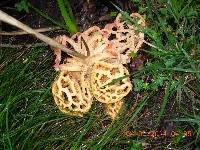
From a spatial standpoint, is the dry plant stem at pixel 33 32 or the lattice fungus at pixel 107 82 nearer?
the dry plant stem at pixel 33 32

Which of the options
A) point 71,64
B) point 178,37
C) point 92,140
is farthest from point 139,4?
point 92,140

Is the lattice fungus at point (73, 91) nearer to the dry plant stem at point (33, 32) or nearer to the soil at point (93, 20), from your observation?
the dry plant stem at point (33, 32)

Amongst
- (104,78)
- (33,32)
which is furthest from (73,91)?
(33,32)

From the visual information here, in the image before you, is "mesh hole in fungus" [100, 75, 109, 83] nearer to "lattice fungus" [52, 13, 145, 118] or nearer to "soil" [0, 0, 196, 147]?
"lattice fungus" [52, 13, 145, 118]

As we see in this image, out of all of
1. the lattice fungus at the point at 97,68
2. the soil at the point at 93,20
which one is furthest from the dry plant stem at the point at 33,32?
the soil at the point at 93,20

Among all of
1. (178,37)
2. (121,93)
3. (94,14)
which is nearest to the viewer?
(121,93)

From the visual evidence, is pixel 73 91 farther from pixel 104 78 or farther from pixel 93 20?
pixel 93 20

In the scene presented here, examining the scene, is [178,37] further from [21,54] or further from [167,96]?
[21,54]

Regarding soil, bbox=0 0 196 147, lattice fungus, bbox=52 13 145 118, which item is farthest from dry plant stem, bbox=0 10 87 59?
soil, bbox=0 0 196 147
